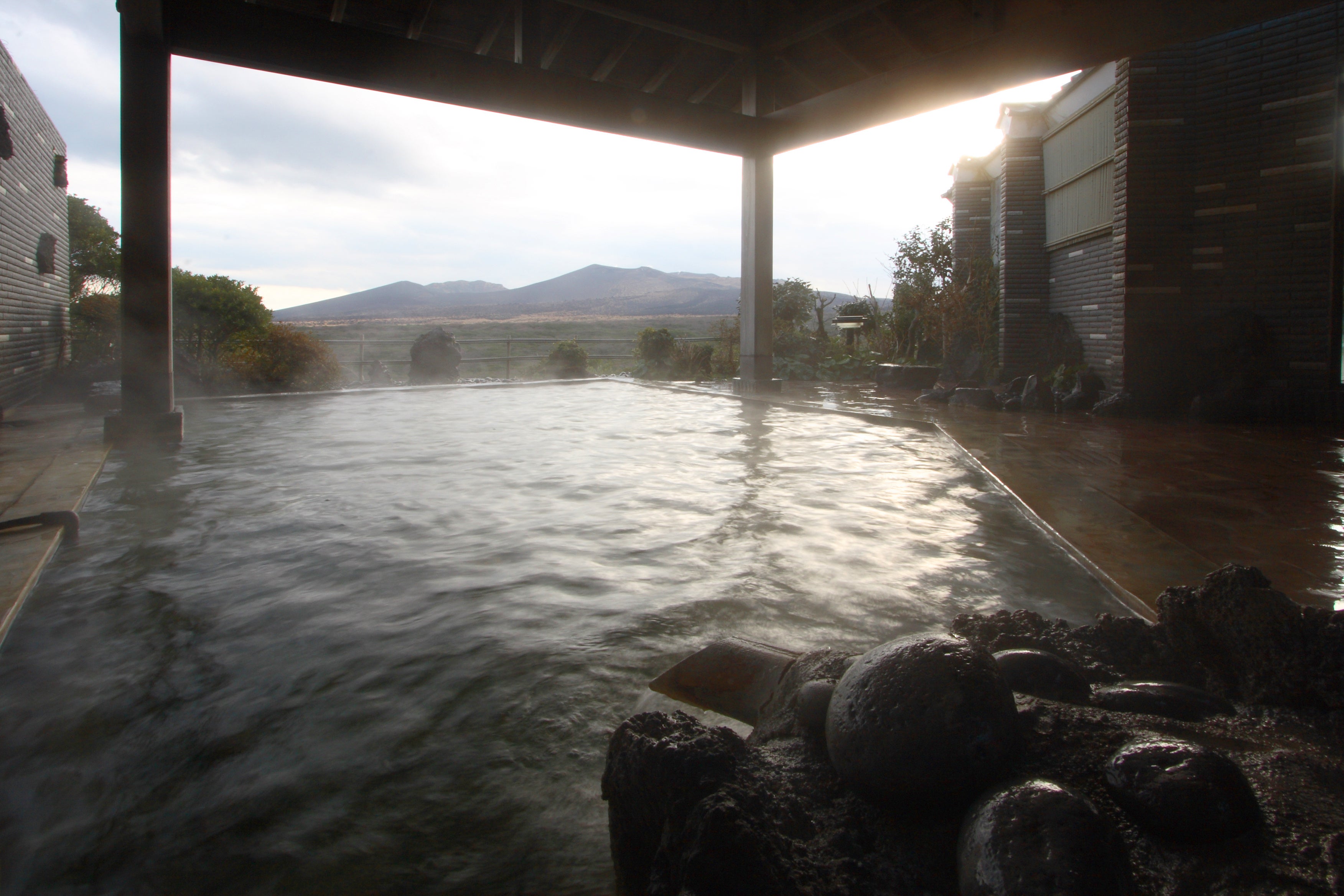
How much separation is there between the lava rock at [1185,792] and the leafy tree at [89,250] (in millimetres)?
17771

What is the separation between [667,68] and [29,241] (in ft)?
28.0

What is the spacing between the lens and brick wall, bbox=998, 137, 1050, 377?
10.4 m

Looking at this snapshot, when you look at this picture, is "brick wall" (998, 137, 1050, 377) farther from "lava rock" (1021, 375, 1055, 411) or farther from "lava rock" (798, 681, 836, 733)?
"lava rock" (798, 681, 836, 733)

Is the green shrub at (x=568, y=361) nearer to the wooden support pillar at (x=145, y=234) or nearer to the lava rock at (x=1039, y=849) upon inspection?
the wooden support pillar at (x=145, y=234)

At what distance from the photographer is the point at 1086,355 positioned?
9.07m

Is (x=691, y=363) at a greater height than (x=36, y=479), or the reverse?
(x=691, y=363)

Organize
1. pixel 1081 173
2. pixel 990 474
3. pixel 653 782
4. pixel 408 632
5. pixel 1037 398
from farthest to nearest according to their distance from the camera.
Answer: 1. pixel 1081 173
2. pixel 1037 398
3. pixel 990 474
4. pixel 408 632
5. pixel 653 782

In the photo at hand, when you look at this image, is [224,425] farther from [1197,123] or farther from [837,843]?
[1197,123]

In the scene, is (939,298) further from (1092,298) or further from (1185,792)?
(1185,792)

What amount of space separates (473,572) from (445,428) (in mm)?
4397

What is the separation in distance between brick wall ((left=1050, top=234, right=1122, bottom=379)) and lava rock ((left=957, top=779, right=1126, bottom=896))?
758 cm

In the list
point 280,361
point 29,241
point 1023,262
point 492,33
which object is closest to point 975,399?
point 1023,262

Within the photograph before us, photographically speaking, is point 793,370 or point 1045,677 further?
point 793,370

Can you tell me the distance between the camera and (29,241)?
9.53 meters
